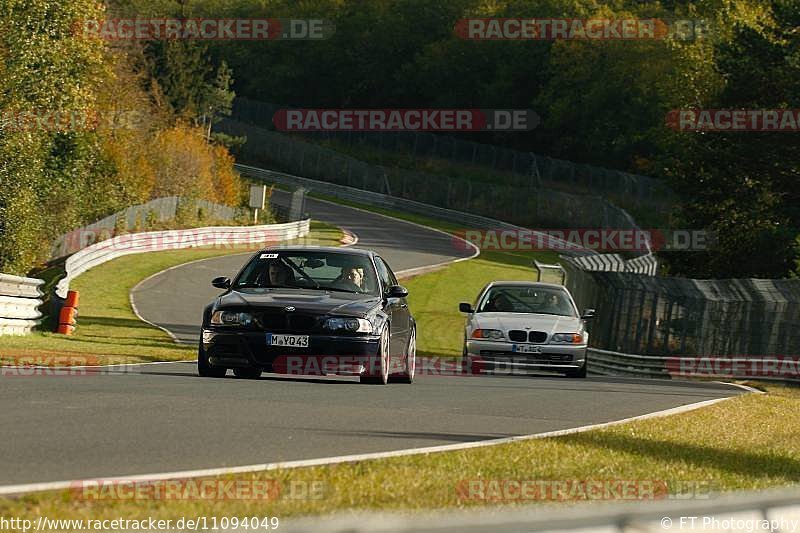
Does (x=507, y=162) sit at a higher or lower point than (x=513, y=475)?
higher

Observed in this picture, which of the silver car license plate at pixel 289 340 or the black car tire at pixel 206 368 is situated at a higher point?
the silver car license plate at pixel 289 340

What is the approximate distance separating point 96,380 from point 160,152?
58718 millimetres

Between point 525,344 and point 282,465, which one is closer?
point 282,465

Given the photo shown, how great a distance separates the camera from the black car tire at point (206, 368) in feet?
52.3

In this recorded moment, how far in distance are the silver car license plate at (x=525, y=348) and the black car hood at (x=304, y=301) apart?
6.52 meters

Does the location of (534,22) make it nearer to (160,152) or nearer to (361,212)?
(361,212)

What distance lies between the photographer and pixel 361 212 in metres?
84.6

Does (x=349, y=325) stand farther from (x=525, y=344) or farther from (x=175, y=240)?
(x=175, y=240)

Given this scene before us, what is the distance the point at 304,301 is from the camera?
52.1 ft

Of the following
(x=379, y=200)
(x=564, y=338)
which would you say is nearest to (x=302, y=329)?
(x=564, y=338)

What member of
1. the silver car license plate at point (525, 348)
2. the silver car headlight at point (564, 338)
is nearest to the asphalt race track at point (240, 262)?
the silver car license plate at point (525, 348)

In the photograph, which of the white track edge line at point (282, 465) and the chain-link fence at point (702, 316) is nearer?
the white track edge line at point (282, 465)

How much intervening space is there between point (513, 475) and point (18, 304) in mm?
18338

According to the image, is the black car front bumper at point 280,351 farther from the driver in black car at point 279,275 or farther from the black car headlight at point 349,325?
the driver in black car at point 279,275
